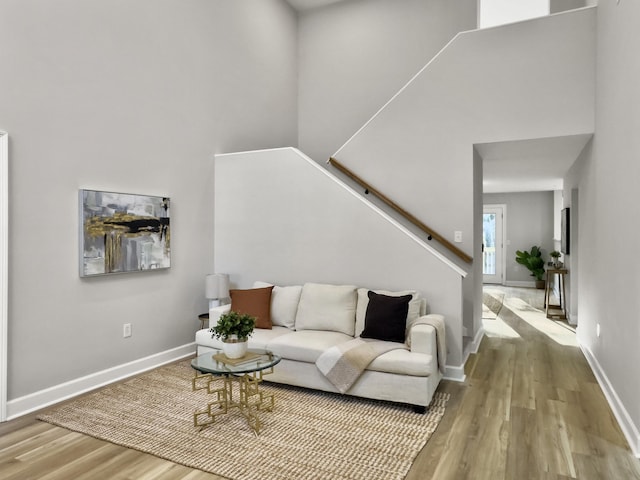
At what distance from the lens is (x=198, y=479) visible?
2.32m

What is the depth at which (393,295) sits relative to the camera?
3857 mm

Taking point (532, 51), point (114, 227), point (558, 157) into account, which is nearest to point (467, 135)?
point (532, 51)

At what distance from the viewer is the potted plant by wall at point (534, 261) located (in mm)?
10156

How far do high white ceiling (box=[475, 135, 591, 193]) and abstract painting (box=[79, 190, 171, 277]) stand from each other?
135 inches

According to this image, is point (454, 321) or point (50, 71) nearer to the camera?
point (50, 71)

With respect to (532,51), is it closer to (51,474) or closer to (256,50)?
(256,50)

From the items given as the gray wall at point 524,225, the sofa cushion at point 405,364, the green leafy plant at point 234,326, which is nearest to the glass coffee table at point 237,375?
the green leafy plant at point 234,326

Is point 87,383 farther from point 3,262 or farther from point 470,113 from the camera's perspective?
point 470,113

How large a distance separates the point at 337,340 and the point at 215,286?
1.64 m

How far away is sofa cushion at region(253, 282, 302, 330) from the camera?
4.19m

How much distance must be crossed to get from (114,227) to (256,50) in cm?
333

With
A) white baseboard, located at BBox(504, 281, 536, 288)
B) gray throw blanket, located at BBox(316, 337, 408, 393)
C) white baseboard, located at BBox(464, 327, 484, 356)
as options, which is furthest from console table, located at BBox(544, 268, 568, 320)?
gray throw blanket, located at BBox(316, 337, 408, 393)

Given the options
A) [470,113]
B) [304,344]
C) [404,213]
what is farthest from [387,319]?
[470,113]

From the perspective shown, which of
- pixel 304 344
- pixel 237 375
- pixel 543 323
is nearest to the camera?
pixel 237 375
